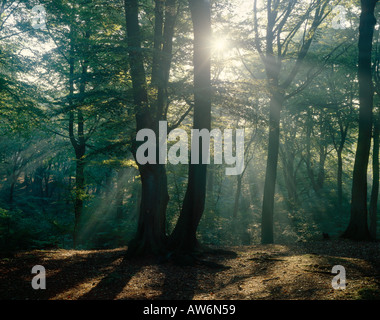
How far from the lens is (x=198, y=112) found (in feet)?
26.1

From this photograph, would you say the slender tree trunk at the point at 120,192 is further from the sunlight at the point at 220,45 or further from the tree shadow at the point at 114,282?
the sunlight at the point at 220,45

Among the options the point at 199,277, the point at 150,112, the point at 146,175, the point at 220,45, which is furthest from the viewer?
the point at 146,175

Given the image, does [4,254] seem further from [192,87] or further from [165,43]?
[165,43]

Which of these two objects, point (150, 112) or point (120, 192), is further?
point (120, 192)

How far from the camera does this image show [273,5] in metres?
12.3

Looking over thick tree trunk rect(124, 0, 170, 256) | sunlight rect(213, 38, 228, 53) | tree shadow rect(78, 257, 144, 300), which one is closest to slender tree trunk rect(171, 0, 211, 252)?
sunlight rect(213, 38, 228, 53)

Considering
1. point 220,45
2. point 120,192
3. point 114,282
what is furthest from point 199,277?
point 120,192

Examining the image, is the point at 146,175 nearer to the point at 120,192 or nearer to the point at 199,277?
the point at 199,277

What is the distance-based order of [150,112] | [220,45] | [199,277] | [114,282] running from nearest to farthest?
[114,282]
[199,277]
[220,45]
[150,112]

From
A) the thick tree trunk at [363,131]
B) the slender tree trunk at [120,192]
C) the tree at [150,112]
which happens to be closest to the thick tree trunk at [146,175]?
the tree at [150,112]

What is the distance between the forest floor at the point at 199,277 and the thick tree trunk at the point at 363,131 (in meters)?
1.92

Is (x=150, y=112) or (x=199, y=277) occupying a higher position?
(x=150, y=112)

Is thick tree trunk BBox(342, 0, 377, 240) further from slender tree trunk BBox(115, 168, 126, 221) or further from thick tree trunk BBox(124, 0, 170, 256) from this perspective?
slender tree trunk BBox(115, 168, 126, 221)

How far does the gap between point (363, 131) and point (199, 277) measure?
8627 millimetres
